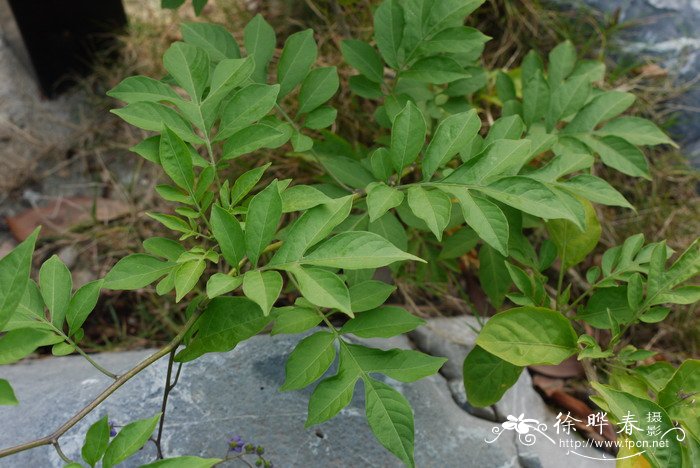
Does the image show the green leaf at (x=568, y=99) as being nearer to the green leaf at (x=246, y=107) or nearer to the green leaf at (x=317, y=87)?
the green leaf at (x=317, y=87)

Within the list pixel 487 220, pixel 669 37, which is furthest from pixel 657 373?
pixel 669 37

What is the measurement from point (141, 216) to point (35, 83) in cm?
86

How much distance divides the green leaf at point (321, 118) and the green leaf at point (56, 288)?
1.96 feet

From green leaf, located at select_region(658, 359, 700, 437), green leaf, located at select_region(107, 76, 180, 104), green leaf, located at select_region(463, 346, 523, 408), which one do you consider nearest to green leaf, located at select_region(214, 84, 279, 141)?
green leaf, located at select_region(107, 76, 180, 104)

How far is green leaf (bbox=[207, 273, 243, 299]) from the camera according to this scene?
97 cm

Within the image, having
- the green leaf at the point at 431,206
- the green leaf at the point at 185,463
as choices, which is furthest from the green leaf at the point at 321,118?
the green leaf at the point at 185,463

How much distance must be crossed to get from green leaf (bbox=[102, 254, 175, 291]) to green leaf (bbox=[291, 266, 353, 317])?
0.25 meters

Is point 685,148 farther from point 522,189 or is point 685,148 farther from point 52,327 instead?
point 52,327

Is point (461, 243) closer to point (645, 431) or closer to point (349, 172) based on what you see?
point (349, 172)

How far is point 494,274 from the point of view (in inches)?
61.5

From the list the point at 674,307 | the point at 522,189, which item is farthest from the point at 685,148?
the point at 522,189

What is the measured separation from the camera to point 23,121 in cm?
270

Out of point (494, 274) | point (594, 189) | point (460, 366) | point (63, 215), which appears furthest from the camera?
point (63, 215)

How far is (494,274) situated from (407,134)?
470 millimetres
